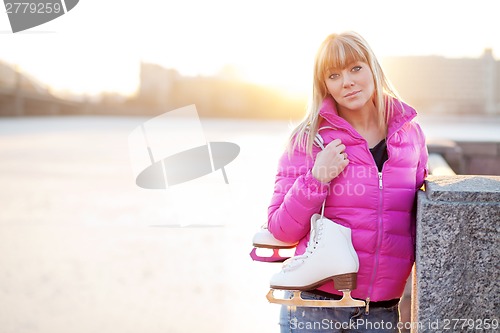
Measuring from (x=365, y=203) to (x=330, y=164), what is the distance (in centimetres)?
18

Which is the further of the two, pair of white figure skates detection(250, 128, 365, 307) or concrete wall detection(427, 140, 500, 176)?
concrete wall detection(427, 140, 500, 176)

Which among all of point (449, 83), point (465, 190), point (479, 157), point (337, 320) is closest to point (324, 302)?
point (337, 320)

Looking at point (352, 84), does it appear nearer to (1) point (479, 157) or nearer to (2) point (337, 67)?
(2) point (337, 67)

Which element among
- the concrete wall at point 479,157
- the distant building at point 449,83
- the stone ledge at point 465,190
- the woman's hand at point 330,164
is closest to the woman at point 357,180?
the woman's hand at point 330,164

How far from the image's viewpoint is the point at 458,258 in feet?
6.13

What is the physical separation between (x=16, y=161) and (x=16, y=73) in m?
27.3

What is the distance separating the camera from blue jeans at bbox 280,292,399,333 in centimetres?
215

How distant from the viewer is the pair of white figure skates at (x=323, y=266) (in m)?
1.95

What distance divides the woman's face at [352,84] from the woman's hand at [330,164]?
207 millimetres

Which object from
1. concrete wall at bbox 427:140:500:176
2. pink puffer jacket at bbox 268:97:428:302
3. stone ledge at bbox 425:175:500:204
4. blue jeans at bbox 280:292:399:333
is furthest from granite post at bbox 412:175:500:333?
concrete wall at bbox 427:140:500:176

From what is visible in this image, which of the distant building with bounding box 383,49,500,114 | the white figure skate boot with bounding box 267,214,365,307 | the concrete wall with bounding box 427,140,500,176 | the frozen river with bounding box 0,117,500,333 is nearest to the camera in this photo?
the white figure skate boot with bounding box 267,214,365,307

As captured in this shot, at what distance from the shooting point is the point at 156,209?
7383mm

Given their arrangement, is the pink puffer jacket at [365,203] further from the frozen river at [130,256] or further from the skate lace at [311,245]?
the frozen river at [130,256]

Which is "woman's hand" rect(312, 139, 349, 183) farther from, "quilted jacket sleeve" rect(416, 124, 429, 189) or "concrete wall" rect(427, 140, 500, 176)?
"concrete wall" rect(427, 140, 500, 176)
